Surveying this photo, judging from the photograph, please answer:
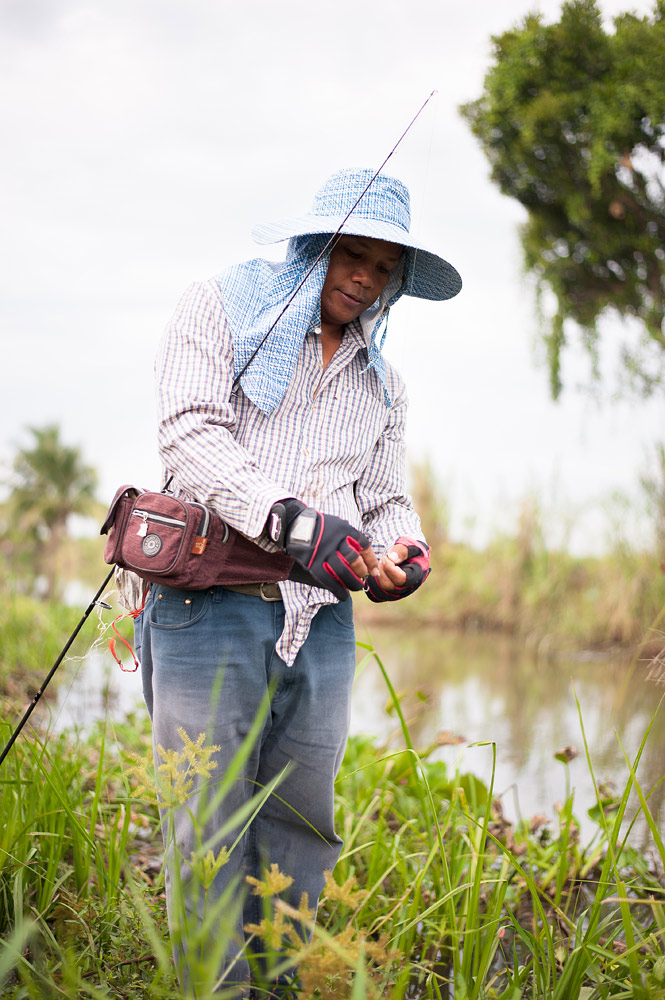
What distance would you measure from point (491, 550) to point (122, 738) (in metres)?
7.16

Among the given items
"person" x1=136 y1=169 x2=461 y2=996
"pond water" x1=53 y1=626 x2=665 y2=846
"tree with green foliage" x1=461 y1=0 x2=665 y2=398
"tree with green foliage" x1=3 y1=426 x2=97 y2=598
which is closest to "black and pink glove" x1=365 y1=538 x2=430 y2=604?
"person" x1=136 y1=169 x2=461 y2=996

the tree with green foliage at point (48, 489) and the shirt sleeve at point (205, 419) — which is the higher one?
the shirt sleeve at point (205, 419)

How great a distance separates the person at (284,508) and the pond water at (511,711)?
19.0 inches

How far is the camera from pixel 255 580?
5.60 ft

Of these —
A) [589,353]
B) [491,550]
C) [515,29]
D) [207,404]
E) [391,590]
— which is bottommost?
[391,590]

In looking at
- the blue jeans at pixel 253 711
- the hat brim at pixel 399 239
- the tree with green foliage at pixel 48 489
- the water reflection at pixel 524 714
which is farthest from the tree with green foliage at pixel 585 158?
the tree with green foliage at pixel 48 489

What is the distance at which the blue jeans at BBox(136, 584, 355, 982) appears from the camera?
1.68 m

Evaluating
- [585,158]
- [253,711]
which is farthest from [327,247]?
[585,158]

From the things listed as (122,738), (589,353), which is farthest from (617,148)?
(122,738)

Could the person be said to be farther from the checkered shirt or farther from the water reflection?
the water reflection

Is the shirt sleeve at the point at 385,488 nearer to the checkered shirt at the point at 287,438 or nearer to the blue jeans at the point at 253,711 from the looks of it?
the checkered shirt at the point at 287,438

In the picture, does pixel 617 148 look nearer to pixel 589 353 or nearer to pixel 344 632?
pixel 589 353

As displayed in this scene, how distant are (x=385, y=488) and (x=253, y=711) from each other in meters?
0.68

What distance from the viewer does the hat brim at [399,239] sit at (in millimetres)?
1805
